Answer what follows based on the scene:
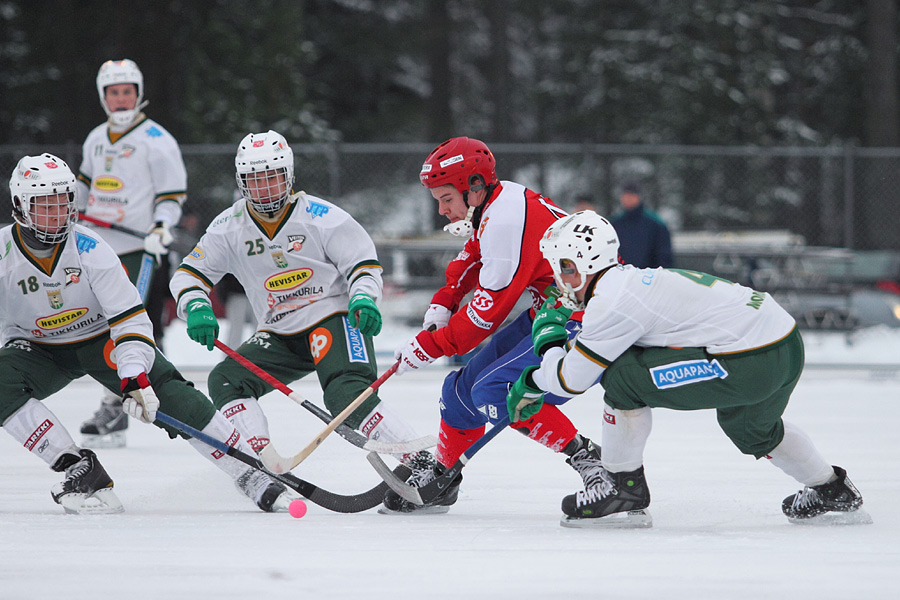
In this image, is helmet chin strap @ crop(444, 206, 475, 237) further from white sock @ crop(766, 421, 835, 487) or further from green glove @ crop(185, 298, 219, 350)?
white sock @ crop(766, 421, 835, 487)

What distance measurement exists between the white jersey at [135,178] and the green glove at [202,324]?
1.72 meters

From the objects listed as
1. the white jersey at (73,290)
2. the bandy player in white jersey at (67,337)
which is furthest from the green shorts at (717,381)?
the white jersey at (73,290)

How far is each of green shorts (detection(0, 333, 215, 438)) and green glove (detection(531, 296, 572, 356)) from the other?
1203 millimetres

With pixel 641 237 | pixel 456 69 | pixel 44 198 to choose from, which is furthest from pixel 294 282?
pixel 456 69

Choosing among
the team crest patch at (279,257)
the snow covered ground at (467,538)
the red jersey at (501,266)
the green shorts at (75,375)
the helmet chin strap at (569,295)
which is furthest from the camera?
the team crest patch at (279,257)

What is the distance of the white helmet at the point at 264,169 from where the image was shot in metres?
3.96

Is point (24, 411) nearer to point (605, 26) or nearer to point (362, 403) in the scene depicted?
point (362, 403)

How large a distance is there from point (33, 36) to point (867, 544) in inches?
615

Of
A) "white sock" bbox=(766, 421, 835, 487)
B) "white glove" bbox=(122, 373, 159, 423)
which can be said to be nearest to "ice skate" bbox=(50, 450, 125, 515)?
"white glove" bbox=(122, 373, 159, 423)

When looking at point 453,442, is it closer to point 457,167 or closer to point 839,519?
point 457,167

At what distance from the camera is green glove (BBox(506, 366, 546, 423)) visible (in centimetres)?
347

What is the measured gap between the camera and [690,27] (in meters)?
18.4

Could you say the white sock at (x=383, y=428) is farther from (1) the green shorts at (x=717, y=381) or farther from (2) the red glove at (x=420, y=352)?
(1) the green shorts at (x=717, y=381)

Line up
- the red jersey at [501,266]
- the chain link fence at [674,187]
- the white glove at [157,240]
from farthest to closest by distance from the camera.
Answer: the chain link fence at [674,187], the white glove at [157,240], the red jersey at [501,266]
